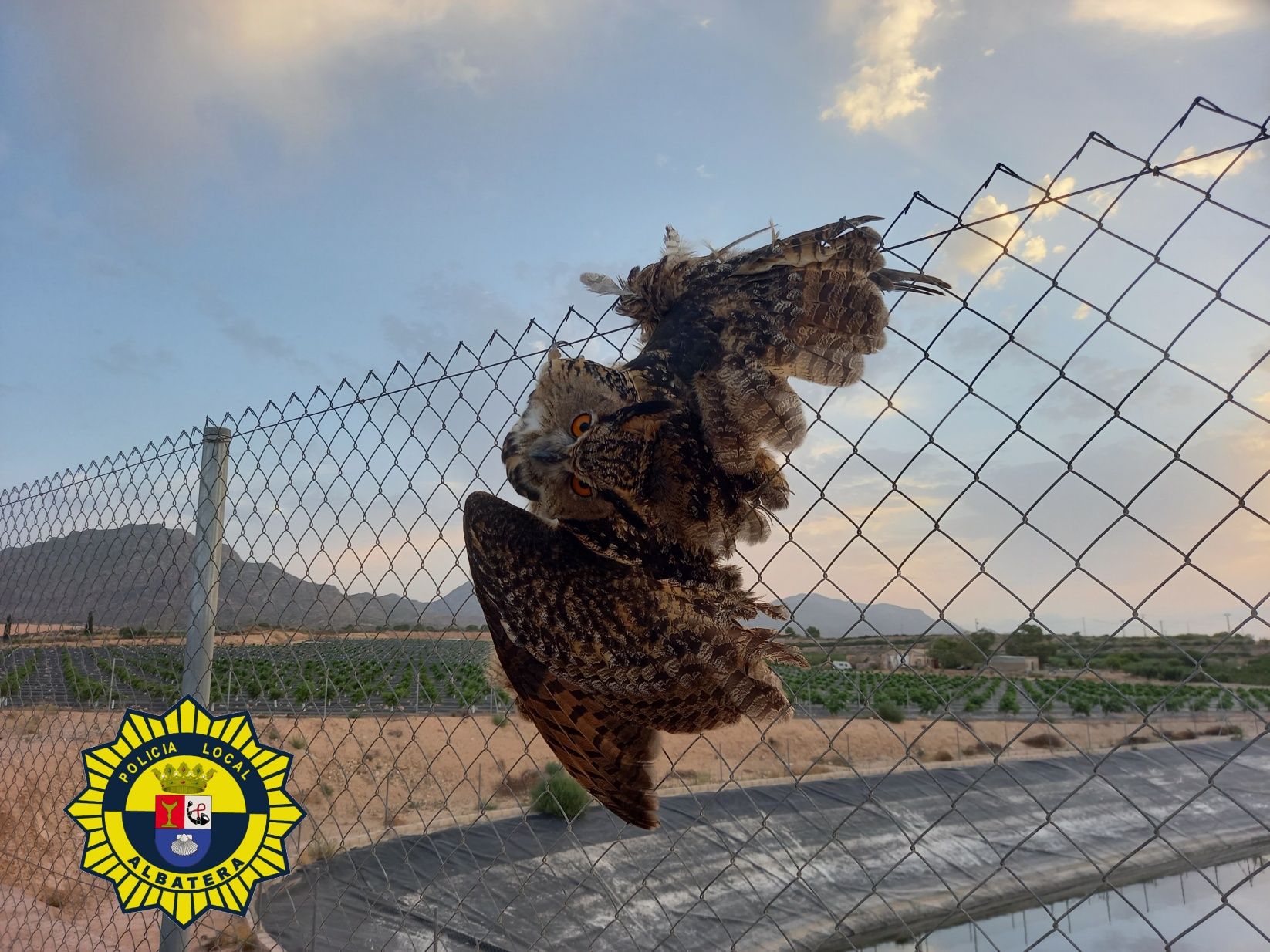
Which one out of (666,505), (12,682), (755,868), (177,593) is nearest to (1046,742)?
(755,868)

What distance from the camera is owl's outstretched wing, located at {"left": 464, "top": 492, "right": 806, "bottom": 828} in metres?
A: 1.92

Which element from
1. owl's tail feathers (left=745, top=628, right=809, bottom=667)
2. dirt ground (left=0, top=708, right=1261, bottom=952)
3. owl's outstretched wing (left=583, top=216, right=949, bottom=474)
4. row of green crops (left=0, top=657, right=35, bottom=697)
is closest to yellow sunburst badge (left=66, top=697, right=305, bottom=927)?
dirt ground (left=0, top=708, right=1261, bottom=952)

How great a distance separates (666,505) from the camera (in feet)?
6.57

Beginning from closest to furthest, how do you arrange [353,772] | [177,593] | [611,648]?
[611,648], [177,593], [353,772]

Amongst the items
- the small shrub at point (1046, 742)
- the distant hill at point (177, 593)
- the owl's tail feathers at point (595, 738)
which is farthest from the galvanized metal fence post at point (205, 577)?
the small shrub at point (1046, 742)

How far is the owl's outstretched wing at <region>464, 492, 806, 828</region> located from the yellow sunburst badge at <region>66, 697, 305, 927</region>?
218 cm

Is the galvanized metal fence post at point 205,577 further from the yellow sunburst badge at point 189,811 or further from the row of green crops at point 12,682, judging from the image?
the row of green crops at point 12,682

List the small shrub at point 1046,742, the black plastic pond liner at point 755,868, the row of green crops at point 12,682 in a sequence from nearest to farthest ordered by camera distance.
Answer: the black plastic pond liner at point 755,868
the row of green crops at point 12,682
the small shrub at point 1046,742

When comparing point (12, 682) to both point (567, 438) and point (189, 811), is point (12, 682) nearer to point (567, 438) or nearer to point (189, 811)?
point (189, 811)

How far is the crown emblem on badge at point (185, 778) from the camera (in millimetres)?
A: 3609

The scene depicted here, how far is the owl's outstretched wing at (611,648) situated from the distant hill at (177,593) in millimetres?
253

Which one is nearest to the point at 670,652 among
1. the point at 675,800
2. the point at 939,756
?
the point at 675,800

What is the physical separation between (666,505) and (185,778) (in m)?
3.08

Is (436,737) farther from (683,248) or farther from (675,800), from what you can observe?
(683,248)
